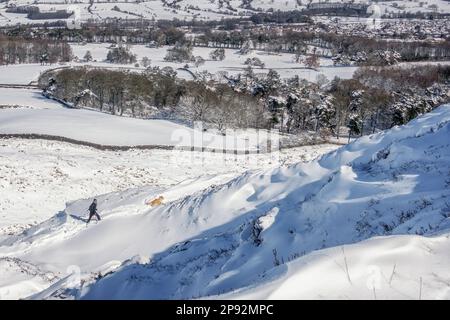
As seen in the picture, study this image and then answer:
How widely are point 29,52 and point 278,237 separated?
453 feet

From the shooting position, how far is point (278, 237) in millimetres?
14070

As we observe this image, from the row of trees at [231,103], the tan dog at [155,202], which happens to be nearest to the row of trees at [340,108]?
the row of trees at [231,103]

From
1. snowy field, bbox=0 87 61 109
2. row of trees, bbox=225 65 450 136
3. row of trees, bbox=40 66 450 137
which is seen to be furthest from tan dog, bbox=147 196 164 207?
snowy field, bbox=0 87 61 109

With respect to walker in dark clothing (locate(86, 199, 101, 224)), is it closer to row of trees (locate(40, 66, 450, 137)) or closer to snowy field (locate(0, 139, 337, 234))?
snowy field (locate(0, 139, 337, 234))

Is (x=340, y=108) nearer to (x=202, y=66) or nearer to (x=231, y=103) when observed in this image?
(x=231, y=103)

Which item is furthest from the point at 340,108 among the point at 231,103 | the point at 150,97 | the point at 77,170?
the point at 77,170

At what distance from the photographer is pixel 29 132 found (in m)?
47.4

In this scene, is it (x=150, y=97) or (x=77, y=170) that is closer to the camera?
(x=77, y=170)

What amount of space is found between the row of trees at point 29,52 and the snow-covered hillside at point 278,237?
116069 millimetres

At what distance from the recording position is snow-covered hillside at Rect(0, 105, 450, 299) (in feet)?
24.5

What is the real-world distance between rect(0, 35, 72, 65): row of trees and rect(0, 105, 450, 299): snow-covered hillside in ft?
381

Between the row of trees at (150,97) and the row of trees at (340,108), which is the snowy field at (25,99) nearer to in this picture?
the row of trees at (150,97)

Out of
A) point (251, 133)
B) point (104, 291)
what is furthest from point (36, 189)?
point (251, 133)

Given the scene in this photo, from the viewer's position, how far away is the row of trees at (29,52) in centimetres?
13112
